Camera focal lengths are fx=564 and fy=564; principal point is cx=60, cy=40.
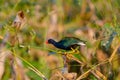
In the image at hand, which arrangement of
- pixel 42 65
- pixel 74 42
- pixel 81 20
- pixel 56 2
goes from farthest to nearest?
1. pixel 81 20
2. pixel 56 2
3. pixel 42 65
4. pixel 74 42

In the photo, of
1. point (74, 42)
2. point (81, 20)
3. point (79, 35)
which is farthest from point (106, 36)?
point (81, 20)

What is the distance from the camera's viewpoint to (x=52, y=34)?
433 cm

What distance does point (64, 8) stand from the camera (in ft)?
15.5

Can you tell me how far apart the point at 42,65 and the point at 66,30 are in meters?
1.23

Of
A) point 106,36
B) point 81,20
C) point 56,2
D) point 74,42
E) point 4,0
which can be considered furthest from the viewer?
point 81,20

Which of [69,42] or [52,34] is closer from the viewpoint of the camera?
[69,42]

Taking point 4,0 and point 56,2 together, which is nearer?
point 4,0

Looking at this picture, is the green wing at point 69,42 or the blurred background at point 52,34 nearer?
the green wing at point 69,42

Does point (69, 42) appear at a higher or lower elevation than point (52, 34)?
higher

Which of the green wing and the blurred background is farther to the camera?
the blurred background

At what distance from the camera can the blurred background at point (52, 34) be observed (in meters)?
2.73

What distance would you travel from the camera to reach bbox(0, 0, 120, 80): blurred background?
8.96 ft

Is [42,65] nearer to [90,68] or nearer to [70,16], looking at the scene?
[90,68]

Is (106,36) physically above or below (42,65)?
above
